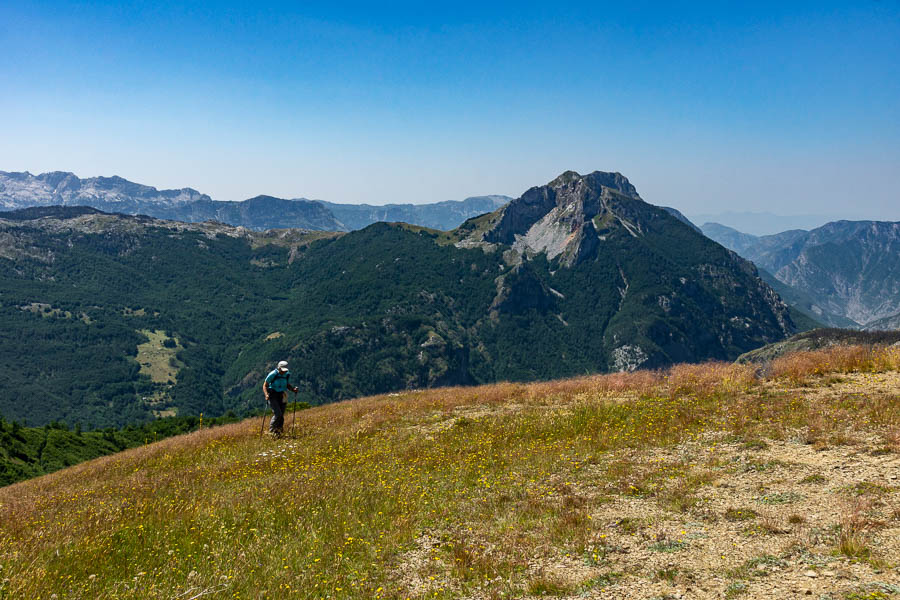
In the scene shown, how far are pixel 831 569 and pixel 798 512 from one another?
220 cm

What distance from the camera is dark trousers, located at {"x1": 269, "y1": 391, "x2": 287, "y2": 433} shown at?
19484mm

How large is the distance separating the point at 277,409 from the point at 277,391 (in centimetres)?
85

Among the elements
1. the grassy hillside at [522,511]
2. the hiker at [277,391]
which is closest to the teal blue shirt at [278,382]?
the hiker at [277,391]

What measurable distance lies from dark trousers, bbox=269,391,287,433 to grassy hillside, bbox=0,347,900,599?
1979mm

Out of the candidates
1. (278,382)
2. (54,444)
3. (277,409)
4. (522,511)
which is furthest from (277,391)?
(54,444)

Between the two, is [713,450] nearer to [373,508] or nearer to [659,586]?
[659,586]

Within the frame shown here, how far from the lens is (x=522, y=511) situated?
32.8ft

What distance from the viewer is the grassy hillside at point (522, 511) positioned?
716cm

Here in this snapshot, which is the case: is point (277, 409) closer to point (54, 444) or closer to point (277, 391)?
point (277, 391)

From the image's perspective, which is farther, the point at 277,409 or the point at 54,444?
the point at 54,444

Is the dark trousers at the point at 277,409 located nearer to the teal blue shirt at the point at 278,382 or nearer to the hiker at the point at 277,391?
the hiker at the point at 277,391

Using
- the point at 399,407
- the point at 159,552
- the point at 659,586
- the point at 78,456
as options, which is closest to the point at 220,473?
the point at 159,552

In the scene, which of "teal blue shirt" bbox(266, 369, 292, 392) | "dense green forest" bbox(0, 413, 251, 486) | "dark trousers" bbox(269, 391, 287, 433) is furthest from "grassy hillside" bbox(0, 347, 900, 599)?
"dense green forest" bbox(0, 413, 251, 486)

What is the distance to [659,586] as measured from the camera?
6785mm
